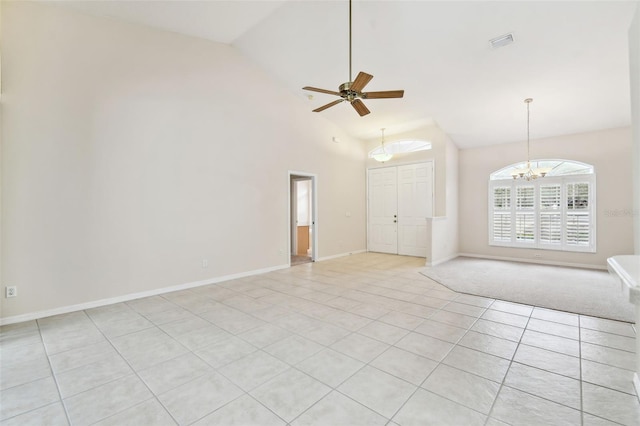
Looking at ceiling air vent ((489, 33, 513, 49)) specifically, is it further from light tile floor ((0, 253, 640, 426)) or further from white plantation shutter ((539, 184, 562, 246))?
white plantation shutter ((539, 184, 562, 246))

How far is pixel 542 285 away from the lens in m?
4.79

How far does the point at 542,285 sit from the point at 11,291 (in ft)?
24.3

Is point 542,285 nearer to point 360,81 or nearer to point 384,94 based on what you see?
point 384,94

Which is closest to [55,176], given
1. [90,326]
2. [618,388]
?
[90,326]

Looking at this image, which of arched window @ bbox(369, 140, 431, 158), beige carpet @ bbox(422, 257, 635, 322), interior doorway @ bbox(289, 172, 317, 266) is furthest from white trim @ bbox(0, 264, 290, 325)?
arched window @ bbox(369, 140, 431, 158)

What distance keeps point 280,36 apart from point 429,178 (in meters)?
4.71

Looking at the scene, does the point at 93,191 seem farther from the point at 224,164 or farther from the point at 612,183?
the point at 612,183

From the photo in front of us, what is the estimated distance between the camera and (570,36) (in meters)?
3.79

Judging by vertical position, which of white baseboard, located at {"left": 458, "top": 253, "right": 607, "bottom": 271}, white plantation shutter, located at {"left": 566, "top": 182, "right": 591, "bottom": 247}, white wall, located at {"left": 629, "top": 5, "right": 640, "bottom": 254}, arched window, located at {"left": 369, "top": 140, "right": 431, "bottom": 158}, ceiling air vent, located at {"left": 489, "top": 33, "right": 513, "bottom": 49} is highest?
ceiling air vent, located at {"left": 489, "top": 33, "right": 513, "bottom": 49}

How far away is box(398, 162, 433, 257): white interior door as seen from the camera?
739 cm

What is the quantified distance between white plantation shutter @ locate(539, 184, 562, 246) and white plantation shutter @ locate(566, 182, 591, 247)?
0.15 metres

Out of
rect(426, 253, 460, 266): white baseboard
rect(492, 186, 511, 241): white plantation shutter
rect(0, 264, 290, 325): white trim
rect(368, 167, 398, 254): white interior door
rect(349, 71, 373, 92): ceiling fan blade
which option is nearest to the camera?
rect(349, 71, 373, 92): ceiling fan blade

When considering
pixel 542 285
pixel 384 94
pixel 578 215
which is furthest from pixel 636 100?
pixel 578 215

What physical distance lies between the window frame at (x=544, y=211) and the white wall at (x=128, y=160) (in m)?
5.32
